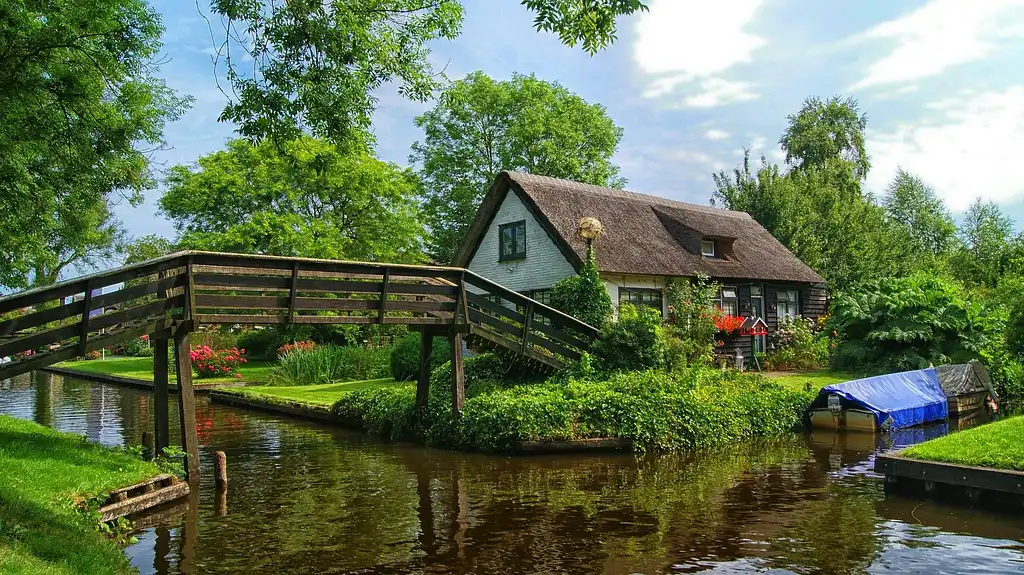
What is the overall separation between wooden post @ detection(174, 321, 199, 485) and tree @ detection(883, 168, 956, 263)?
2137 inches

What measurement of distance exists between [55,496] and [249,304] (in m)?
4.39

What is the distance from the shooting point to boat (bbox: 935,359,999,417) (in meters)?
18.4

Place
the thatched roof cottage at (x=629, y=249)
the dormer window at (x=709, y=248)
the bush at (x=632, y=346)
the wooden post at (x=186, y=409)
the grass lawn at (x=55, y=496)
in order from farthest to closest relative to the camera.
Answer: the dormer window at (x=709, y=248)
the thatched roof cottage at (x=629, y=249)
the bush at (x=632, y=346)
the wooden post at (x=186, y=409)
the grass lawn at (x=55, y=496)

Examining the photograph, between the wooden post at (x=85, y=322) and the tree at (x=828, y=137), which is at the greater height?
the tree at (x=828, y=137)

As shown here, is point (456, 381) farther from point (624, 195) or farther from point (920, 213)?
point (920, 213)

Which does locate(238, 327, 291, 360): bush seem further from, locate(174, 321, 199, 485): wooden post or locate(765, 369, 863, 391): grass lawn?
locate(174, 321, 199, 485): wooden post

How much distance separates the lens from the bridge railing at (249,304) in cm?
1031

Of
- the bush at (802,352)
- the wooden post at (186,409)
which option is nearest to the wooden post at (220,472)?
the wooden post at (186,409)

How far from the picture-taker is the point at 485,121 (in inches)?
1775

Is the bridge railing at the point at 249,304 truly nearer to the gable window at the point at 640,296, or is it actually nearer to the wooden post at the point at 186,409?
the wooden post at the point at 186,409

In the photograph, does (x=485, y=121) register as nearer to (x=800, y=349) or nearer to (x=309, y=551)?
(x=800, y=349)

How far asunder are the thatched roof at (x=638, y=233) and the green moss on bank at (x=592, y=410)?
6977 mm

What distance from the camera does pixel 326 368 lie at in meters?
26.4

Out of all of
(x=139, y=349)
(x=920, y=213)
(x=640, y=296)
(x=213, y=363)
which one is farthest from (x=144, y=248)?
(x=920, y=213)
